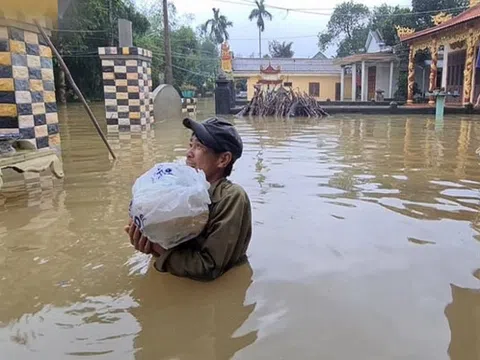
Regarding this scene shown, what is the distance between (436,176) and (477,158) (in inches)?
67.4

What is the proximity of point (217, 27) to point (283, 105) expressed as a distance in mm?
41767

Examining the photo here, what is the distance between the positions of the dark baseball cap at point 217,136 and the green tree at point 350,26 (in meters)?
43.0

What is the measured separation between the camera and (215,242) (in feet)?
7.84

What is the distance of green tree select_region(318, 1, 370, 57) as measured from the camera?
4394cm

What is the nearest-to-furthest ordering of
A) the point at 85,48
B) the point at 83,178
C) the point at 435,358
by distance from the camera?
the point at 435,358 < the point at 83,178 < the point at 85,48

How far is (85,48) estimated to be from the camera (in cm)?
2973

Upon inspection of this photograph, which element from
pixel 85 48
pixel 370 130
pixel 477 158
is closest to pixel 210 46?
pixel 85 48

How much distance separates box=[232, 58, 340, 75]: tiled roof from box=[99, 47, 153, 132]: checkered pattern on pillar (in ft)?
75.9

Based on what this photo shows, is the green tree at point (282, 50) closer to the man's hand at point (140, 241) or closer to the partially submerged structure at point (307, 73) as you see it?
the partially submerged structure at point (307, 73)

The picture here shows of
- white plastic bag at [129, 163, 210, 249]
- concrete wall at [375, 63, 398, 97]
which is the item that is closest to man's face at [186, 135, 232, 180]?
white plastic bag at [129, 163, 210, 249]

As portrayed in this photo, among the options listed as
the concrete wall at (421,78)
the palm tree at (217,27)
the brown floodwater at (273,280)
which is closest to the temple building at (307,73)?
the concrete wall at (421,78)

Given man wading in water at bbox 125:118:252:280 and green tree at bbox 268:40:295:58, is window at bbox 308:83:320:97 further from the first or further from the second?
man wading in water at bbox 125:118:252:280

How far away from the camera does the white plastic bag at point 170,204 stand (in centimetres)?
220

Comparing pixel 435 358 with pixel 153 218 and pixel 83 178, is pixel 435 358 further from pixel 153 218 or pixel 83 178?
pixel 83 178
